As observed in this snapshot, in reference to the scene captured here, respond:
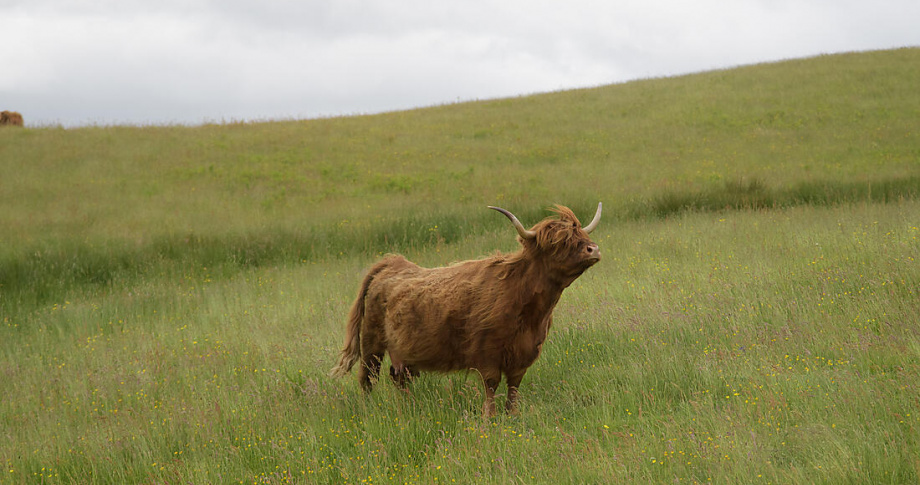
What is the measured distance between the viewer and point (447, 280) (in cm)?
530

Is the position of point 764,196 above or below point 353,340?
above

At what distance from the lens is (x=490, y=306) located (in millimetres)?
4840

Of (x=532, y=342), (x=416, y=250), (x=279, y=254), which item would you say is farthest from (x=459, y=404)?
(x=279, y=254)

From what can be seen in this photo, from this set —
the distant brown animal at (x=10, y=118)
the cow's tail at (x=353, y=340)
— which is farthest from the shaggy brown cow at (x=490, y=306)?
the distant brown animal at (x=10, y=118)

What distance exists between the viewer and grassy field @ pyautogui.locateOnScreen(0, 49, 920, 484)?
445cm

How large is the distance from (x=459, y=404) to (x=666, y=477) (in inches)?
80.2

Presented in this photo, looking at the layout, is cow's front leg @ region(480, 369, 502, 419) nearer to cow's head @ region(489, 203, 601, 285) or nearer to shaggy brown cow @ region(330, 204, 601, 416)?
shaggy brown cow @ region(330, 204, 601, 416)

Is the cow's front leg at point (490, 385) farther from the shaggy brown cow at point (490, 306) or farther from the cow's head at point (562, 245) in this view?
the cow's head at point (562, 245)

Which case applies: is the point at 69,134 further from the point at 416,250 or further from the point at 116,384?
the point at 116,384

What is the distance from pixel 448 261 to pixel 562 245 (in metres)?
7.71

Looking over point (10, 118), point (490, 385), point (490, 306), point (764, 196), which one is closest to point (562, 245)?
point (490, 306)

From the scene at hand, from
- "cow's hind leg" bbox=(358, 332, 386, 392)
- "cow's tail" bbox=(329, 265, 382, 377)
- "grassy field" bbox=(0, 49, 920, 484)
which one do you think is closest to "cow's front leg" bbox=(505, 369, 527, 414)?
"grassy field" bbox=(0, 49, 920, 484)

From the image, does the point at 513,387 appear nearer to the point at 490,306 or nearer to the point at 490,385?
the point at 490,385

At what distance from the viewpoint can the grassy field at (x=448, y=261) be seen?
445 cm
